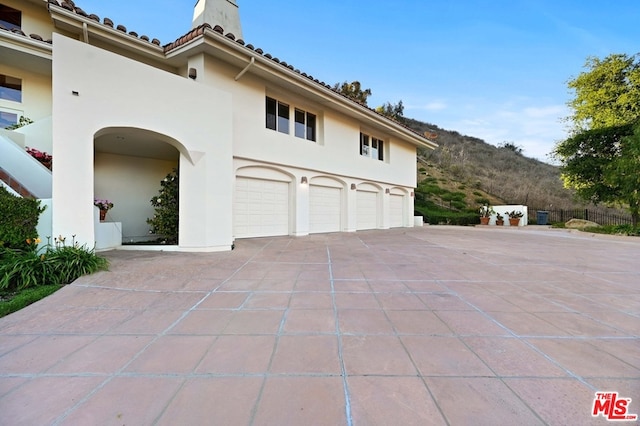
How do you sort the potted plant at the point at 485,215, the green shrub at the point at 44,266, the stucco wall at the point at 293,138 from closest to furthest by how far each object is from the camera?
the green shrub at the point at 44,266 → the stucco wall at the point at 293,138 → the potted plant at the point at 485,215

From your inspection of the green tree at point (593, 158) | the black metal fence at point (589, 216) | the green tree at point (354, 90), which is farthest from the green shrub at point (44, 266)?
the black metal fence at point (589, 216)

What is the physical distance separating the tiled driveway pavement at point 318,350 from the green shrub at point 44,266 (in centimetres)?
31

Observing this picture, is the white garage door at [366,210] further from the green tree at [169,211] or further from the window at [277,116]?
the green tree at [169,211]

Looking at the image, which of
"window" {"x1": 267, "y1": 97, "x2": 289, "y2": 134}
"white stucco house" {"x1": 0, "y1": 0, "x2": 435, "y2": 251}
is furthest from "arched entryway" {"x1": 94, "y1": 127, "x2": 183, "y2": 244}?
"window" {"x1": 267, "y1": 97, "x2": 289, "y2": 134}

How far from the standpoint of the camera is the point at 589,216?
18.6 m

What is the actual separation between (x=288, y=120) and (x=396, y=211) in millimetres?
8696

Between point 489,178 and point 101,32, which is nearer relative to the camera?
point 101,32

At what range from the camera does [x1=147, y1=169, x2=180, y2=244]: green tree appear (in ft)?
23.8

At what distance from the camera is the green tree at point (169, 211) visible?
725 centimetres

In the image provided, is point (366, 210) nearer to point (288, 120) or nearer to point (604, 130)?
point (288, 120)

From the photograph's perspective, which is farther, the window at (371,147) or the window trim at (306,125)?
the window at (371,147)

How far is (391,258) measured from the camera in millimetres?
6184

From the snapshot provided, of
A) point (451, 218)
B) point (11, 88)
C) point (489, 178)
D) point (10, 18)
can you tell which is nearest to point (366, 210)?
point (451, 218)

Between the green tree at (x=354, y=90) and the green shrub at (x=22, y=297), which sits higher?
the green tree at (x=354, y=90)
